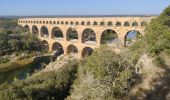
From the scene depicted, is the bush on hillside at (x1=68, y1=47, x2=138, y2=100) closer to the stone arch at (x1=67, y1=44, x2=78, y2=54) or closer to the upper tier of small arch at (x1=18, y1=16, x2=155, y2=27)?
the upper tier of small arch at (x1=18, y1=16, x2=155, y2=27)

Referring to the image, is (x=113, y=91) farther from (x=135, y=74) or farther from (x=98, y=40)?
(x=98, y=40)

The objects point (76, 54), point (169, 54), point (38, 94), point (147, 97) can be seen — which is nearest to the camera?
point (147, 97)

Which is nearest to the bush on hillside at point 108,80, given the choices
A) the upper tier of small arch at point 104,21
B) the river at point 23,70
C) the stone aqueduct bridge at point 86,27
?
the stone aqueduct bridge at point 86,27

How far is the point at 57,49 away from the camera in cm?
5916

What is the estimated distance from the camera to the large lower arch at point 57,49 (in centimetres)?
5674

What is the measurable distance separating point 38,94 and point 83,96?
6288mm

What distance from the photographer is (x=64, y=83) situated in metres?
25.2

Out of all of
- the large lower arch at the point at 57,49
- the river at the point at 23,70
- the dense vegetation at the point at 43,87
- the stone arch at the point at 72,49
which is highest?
the dense vegetation at the point at 43,87

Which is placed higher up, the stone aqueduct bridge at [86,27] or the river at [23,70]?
the stone aqueduct bridge at [86,27]

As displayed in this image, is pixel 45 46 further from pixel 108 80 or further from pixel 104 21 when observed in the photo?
pixel 108 80

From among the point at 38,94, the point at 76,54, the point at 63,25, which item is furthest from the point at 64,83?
the point at 63,25

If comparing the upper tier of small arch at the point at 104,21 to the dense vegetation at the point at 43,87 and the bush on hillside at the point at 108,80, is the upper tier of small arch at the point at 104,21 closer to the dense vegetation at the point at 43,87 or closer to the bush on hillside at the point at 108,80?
the dense vegetation at the point at 43,87

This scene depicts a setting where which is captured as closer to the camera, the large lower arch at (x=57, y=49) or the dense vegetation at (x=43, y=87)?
the dense vegetation at (x=43, y=87)

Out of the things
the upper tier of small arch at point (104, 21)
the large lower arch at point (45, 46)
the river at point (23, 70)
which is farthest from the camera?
the large lower arch at point (45, 46)
